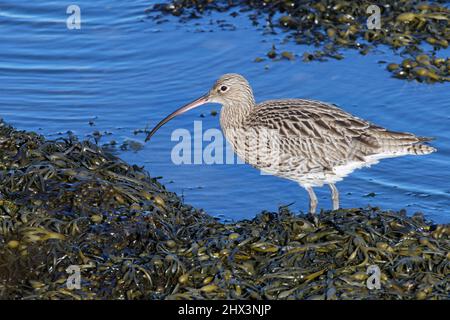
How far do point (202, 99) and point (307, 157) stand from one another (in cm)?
119

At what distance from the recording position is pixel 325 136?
26.4ft

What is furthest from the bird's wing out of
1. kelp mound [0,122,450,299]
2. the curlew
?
kelp mound [0,122,450,299]

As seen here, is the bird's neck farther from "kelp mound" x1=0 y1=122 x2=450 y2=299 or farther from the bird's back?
"kelp mound" x1=0 y1=122 x2=450 y2=299

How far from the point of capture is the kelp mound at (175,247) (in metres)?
6.33

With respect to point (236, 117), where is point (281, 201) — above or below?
below

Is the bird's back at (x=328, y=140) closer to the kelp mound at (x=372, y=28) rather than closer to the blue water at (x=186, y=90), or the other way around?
the blue water at (x=186, y=90)

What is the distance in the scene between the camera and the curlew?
Answer: 8023 mm

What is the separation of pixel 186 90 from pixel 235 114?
264cm

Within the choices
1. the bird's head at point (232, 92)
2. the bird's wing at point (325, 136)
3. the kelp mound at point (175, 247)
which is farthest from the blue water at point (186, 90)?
the kelp mound at point (175, 247)

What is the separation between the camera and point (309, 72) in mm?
11234

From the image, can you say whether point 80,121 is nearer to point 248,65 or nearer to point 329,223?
point 248,65

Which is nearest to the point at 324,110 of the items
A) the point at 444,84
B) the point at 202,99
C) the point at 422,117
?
the point at 202,99

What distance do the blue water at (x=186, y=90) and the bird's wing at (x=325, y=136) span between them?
2.90 ft

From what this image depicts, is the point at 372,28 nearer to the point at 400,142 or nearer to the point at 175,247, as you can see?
the point at 400,142
